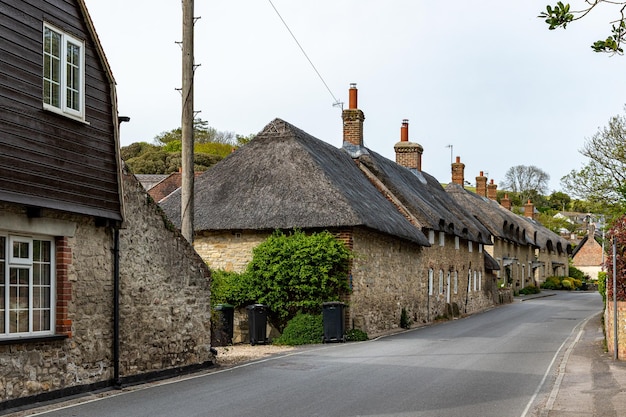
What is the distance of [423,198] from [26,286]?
90.7ft

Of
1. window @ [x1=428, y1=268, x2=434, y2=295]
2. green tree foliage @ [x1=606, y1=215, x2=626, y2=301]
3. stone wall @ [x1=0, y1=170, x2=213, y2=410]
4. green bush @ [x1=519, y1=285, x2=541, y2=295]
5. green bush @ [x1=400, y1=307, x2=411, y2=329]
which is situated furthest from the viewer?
green bush @ [x1=519, y1=285, x2=541, y2=295]

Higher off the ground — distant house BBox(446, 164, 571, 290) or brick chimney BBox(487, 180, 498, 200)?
brick chimney BBox(487, 180, 498, 200)

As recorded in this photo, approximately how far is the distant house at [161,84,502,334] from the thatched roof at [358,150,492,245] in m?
0.08

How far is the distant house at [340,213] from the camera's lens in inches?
969

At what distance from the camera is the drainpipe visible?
1307 centimetres

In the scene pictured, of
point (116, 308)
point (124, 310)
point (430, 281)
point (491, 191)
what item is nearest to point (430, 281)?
point (430, 281)

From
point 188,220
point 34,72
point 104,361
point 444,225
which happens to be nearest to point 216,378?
point 104,361

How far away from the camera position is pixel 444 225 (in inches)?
1436

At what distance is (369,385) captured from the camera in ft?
43.5

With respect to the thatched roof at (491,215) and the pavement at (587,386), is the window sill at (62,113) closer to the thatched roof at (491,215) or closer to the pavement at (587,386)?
the pavement at (587,386)

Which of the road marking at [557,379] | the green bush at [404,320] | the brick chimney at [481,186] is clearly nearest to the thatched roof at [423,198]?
the green bush at [404,320]

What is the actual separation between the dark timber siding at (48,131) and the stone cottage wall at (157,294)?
0.88m

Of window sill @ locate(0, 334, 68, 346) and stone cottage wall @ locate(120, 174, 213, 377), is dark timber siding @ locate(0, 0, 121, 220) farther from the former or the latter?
window sill @ locate(0, 334, 68, 346)

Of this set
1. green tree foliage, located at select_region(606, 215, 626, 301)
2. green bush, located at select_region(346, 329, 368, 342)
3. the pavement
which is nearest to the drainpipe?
the pavement
